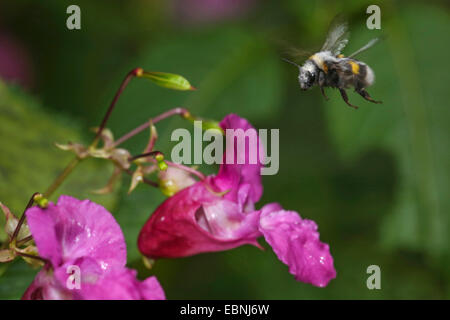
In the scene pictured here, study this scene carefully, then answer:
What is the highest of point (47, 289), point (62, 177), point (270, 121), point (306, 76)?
point (270, 121)

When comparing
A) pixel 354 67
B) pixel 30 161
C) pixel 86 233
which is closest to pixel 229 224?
pixel 86 233

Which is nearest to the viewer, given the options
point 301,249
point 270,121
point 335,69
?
point 301,249

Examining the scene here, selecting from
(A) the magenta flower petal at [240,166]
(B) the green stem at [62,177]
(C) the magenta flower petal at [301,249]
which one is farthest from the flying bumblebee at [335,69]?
(B) the green stem at [62,177]

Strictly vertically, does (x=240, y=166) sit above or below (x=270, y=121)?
below

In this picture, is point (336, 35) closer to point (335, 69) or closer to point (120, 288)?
point (335, 69)

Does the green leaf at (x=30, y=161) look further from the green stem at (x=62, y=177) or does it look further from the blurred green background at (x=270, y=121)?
the green stem at (x=62, y=177)

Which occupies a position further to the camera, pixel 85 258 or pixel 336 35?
pixel 336 35

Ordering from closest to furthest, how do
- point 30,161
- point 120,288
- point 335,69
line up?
point 120,288
point 335,69
point 30,161

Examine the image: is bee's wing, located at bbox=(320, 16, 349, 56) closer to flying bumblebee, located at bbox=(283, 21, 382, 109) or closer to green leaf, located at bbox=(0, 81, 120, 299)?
flying bumblebee, located at bbox=(283, 21, 382, 109)
